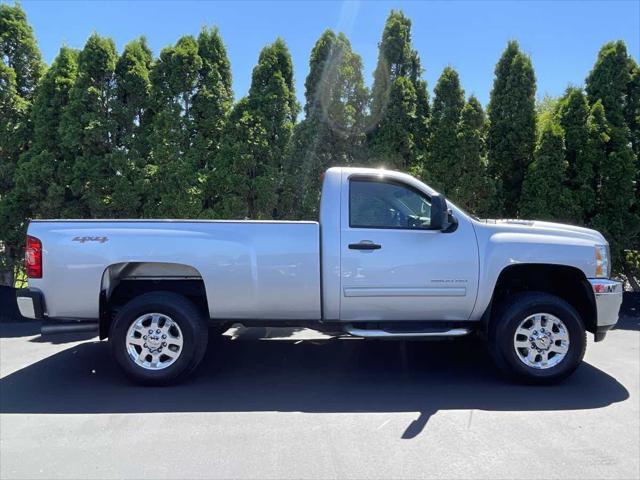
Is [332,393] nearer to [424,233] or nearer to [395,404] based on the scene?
[395,404]

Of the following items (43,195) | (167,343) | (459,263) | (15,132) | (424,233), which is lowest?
(167,343)

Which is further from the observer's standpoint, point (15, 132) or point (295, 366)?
point (15, 132)

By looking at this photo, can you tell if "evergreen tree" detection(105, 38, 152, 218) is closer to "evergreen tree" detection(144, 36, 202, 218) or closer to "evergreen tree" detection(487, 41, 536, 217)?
"evergreen tree" detection(144, 36, 202, 218)

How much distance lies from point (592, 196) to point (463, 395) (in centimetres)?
554

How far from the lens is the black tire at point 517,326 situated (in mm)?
4895

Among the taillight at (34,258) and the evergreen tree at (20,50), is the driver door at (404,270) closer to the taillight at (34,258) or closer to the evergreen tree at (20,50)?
the taillight at (34,258)

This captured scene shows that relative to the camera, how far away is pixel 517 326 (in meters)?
4.90

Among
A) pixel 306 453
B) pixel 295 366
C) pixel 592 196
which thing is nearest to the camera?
pixel 306 453

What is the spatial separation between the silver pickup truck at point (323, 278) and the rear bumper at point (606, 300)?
0.01m

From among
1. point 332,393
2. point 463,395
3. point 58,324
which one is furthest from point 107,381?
point 463,395

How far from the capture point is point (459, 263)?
491 centimetres

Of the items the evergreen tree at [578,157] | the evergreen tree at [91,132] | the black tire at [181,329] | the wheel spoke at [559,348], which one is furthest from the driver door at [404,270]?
the evergreen tree at [91,132]

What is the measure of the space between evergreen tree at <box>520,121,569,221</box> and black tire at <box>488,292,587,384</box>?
401 centimetres

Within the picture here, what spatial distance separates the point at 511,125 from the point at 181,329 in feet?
23.4
